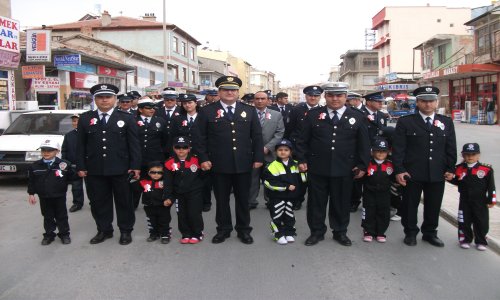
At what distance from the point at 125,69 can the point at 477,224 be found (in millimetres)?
25480

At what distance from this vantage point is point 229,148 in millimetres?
5367

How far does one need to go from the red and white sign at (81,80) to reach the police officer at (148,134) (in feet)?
51.8

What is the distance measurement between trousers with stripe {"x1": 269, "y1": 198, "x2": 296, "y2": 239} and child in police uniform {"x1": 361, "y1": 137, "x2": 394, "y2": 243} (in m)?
0.97

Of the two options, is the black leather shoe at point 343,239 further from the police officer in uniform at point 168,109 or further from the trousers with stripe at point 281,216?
the police officer in uniform at point 168,109

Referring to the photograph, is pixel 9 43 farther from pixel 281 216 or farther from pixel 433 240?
pixel 433 240

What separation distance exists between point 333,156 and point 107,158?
2.76m

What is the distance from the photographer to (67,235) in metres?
5.58

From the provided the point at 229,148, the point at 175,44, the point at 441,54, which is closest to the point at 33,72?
the point at 229,148

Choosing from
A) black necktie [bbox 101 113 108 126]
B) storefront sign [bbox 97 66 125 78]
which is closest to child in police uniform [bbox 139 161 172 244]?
black necktie [bbox 101 113 108 126]

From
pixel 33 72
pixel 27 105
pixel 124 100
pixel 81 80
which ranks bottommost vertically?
pixel 124 100

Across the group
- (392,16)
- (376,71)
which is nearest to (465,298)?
(392,16)

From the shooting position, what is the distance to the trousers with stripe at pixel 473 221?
16.8 ft

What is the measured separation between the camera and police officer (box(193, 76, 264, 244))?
212 inches

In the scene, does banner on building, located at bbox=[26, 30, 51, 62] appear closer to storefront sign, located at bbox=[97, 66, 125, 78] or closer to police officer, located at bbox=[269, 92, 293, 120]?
storefront sign, located at bbox=[97, 66, 125, 78]
